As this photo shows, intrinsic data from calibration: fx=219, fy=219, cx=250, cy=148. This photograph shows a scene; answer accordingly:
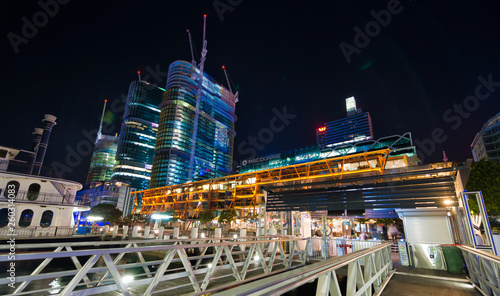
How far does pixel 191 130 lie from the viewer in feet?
372

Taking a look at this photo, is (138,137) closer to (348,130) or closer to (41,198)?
(41,198)

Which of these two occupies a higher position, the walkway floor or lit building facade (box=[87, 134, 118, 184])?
lit building facade (box=[87, 134, 118, 184])

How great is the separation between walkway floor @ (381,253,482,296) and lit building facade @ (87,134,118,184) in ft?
543

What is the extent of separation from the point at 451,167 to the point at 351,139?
13108cm

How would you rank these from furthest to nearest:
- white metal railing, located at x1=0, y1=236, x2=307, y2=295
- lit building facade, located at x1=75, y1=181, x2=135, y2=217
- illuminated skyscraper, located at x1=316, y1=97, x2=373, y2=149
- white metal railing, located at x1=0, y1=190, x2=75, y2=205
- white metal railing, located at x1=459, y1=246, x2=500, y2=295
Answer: illuminated skyscraper, located at x1=316, y1=97, x2=373, y2=149
lit building facade, located at x1=75, y1=181, x2=135, y2=217
white metal railing, located at x1=0, y1=190, x2=75, y2=205
white metal railing, located at x1=459, y1=246, x2=500, y2=295
white metal railing, located at x1=0, y1=236, x2=307, y2=295

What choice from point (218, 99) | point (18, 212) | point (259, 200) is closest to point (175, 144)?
point (218, 99)

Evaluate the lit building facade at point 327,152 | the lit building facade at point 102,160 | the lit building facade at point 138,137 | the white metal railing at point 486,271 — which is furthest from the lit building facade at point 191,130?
the white metal railing at point 486,271

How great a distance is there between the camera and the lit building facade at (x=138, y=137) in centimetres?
11094

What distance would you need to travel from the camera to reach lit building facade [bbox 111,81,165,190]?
11094cm

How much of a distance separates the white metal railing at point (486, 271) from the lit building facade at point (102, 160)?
16726 centimetres

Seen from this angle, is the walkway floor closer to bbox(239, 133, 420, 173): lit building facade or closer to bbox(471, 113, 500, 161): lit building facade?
bbox(471, 113, 500, 161): lit building facade

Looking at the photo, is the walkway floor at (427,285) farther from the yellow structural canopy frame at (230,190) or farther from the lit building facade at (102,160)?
the lit building facade at (102,160)

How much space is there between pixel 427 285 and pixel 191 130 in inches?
4460

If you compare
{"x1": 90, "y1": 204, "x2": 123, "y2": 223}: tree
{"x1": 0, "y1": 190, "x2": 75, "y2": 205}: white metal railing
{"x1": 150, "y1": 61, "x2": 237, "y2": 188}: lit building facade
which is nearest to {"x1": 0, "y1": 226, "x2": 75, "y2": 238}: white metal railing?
{"x1": 0, "y1": 190, "x2": 75, "y2": 205}: white metal railing
